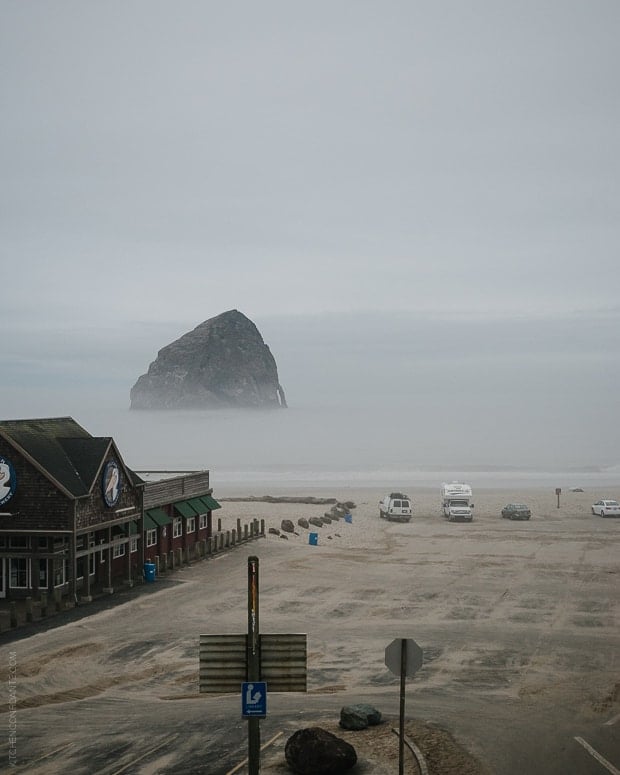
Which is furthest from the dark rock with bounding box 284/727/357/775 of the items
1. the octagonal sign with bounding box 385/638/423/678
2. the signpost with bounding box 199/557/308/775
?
the signpost with bounding box 199/557/308/775

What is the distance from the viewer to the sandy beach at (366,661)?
61.3 ft

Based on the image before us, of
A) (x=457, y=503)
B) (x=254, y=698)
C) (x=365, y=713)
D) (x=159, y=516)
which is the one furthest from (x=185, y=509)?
(x=254, y=698)

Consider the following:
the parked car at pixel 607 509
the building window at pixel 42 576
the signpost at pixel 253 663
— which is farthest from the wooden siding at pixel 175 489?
the parked car at pixel 607 509

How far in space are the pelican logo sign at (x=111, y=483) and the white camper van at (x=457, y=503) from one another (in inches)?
1390

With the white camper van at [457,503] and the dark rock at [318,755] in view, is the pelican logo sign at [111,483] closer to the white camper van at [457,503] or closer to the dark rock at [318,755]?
the dark rock at [318,755]

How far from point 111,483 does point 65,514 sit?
12.5 ft

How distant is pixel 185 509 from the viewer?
164 ft

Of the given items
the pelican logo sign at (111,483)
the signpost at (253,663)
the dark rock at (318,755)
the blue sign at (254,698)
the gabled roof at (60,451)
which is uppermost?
the gabled roof at (60,451)

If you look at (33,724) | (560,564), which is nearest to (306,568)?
(560,564)

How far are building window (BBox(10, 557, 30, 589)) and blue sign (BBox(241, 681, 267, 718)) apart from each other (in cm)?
2614

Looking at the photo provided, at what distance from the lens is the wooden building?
36094mm

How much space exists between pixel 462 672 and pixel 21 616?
16679mm

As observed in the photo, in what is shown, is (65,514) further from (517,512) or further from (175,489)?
(517,512)

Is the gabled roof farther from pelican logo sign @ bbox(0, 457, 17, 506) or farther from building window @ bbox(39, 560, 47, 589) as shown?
building window @ bbox(39, 560, 47, 589)
